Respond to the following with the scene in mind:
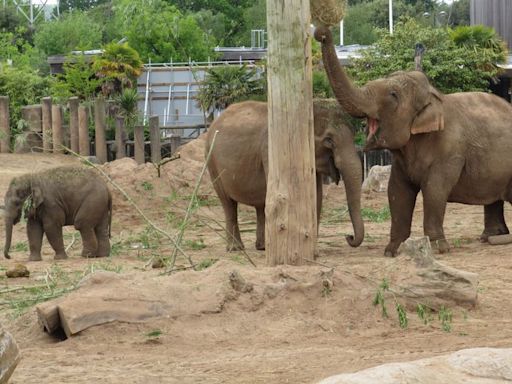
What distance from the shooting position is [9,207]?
1553 centimetres

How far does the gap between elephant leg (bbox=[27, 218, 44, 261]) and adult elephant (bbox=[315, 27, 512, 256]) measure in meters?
4.31

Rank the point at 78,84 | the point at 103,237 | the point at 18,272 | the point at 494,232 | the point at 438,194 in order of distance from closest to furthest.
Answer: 1. the point at 18,272
2. the point at 438,194
3. the point at 494,232
4. the point at 103,237
5. the point at 78,84

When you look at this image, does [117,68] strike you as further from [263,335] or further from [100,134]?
[263,335]

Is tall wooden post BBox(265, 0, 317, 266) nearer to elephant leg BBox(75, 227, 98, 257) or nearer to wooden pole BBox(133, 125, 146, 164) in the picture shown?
elephant leg BBox(75, 227, 98, 257)

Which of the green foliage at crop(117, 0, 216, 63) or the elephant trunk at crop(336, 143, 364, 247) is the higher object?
the green foliage at crop(117, 0, 216, 63)

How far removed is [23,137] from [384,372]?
71.0ft

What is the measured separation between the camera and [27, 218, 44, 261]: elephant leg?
1555 centimetres

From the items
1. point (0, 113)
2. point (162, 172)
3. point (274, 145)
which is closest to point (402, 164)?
point (274, 145)

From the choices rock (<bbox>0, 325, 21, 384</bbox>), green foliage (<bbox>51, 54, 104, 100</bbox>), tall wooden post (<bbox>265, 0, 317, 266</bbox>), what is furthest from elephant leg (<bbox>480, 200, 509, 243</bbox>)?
green foliage (<bbox>51, 54, 104, 100</bbox>)

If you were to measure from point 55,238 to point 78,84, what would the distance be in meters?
20.8

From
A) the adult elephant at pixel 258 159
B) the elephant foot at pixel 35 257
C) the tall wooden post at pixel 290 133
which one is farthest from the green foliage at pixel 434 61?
the tall wooden post at pixel 290 133

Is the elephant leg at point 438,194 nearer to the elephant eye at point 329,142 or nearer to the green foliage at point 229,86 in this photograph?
the elephant eye at point 329,142

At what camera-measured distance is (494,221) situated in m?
15.2

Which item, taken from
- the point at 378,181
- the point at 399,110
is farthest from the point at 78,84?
the point at 399,110
